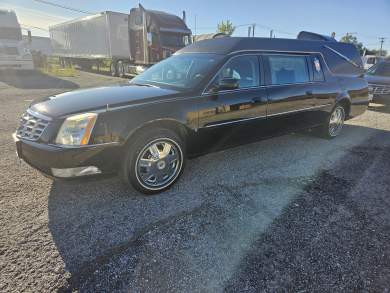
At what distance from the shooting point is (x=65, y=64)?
1001 inches

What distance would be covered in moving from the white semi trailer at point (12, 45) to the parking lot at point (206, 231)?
14.6 meters

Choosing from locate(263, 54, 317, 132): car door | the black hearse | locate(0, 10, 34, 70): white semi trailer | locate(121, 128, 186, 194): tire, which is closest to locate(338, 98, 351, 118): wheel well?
the black hearse

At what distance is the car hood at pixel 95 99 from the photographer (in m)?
2.71

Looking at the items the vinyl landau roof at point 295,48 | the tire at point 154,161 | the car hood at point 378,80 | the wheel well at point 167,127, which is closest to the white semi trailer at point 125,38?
the car hood at point 378,80

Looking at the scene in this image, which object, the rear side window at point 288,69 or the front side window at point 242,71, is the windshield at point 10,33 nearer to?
the front side window at point 242,71

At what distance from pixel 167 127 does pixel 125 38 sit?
15387 millimetres

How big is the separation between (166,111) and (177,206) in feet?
3.49

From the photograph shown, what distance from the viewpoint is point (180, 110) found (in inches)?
120

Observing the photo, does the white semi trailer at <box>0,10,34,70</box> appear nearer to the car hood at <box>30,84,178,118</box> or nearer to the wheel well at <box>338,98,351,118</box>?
the car hood at <box>30,84,178,118</box>

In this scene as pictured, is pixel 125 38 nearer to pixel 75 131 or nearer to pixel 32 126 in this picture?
pixel 32 126

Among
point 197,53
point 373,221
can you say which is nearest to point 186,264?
point 373,221

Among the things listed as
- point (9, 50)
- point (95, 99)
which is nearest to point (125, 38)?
point (9, 50)

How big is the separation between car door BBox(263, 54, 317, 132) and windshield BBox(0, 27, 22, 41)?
17.6 m

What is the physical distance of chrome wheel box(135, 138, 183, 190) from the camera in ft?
9.73
